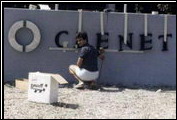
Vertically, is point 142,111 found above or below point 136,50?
below

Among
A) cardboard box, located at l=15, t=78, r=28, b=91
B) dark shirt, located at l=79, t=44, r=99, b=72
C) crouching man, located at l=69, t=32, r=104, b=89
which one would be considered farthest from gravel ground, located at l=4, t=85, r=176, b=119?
dark shirt, located at l=79, t=44, r=99, b=72

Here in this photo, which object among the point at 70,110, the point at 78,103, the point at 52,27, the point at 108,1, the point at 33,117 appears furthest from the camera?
the point at 52,27

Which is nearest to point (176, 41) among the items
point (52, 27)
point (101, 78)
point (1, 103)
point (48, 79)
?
point (101, 78)

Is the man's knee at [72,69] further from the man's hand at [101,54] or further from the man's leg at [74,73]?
the man's hand at [101,54]

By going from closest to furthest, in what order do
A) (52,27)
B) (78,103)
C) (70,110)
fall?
(70,110)
(78,103)
(52,27)

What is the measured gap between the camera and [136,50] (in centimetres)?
891

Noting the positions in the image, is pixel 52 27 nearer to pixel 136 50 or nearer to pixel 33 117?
pixel 136 50

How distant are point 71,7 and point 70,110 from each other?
539cm

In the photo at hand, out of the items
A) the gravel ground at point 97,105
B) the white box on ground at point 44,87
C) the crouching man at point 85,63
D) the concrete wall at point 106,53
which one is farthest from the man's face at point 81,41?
the white box on ground at point 44,87

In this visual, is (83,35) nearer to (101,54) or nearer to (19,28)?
(101,54)

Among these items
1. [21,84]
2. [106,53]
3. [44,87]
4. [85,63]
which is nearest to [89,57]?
[85,63]

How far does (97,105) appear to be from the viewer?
271 inches

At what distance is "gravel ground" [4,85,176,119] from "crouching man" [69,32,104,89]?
28 cm

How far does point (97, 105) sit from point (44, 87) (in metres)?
0.83
